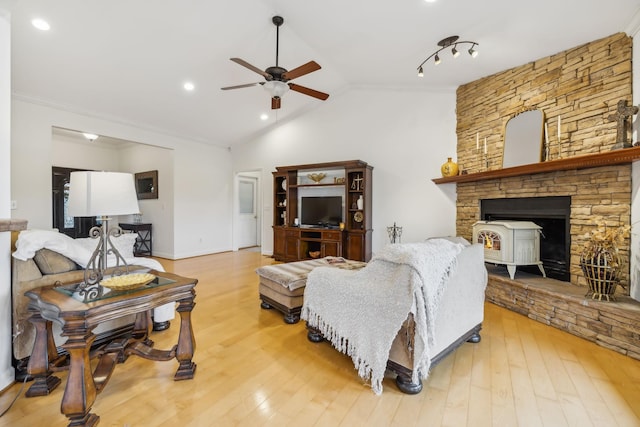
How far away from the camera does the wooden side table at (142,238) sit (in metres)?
6.36

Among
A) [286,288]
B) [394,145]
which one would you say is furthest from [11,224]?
[394,145]

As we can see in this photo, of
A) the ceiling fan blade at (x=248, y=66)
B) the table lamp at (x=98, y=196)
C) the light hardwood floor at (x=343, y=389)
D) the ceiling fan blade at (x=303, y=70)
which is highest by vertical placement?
the ceiling fan blade at (x=303, y=70)

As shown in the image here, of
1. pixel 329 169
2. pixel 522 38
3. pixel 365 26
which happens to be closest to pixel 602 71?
pixel 522 38

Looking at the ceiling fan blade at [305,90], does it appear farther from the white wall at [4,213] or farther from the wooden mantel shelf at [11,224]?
the wooden mantel shelf at [11,224]

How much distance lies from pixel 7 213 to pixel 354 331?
234 cm

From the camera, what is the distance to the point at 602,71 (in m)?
2.78

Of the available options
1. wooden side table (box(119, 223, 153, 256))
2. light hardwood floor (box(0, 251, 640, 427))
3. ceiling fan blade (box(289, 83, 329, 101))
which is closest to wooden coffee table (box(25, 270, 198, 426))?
light hardwood floor (box(0, 251, 640, 427))

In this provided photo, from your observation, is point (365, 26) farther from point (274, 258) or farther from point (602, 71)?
point (274, 258)

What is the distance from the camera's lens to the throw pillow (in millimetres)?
1942

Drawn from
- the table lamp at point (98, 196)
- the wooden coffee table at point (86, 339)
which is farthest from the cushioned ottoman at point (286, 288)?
the table lamp at point (98, 196)

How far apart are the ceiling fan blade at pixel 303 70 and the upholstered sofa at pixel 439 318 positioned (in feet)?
6.98

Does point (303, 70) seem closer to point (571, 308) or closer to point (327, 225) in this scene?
point (327, 225)

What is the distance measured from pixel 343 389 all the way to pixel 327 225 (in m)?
3.94

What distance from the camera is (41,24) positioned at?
2.99 metres
